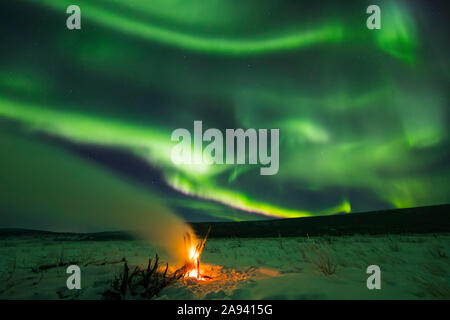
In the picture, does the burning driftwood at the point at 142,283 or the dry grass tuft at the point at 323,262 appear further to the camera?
the dry grass tuft at the point at 323,262

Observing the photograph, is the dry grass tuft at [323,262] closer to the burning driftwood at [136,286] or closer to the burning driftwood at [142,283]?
the burning driftwood at [142,283]

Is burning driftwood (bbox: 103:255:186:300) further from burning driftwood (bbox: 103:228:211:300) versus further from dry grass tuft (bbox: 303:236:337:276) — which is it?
dry grass tuft (bbox: 303:236:337:276)

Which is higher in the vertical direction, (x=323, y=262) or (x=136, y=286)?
(x=323, y=262)

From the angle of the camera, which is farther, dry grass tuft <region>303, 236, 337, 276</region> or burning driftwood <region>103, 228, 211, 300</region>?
dry grass tuft <region>303, 236, 337, 276</region>

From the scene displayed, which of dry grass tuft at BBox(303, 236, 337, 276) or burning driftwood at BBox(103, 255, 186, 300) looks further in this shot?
dry grass tuft at BBox(303, 236, 337, 276)

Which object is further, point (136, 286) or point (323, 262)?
point (323, 262)

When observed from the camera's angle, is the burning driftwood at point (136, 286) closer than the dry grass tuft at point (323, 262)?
Yes

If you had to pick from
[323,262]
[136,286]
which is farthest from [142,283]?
[323,262]

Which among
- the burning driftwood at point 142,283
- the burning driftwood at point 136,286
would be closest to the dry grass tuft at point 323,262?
the burning driftwood at point 142,283

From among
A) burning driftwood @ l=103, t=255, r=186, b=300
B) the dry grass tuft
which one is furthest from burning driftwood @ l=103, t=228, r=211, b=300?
the dry grass tuft

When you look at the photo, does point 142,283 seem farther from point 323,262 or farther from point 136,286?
point 323,262
